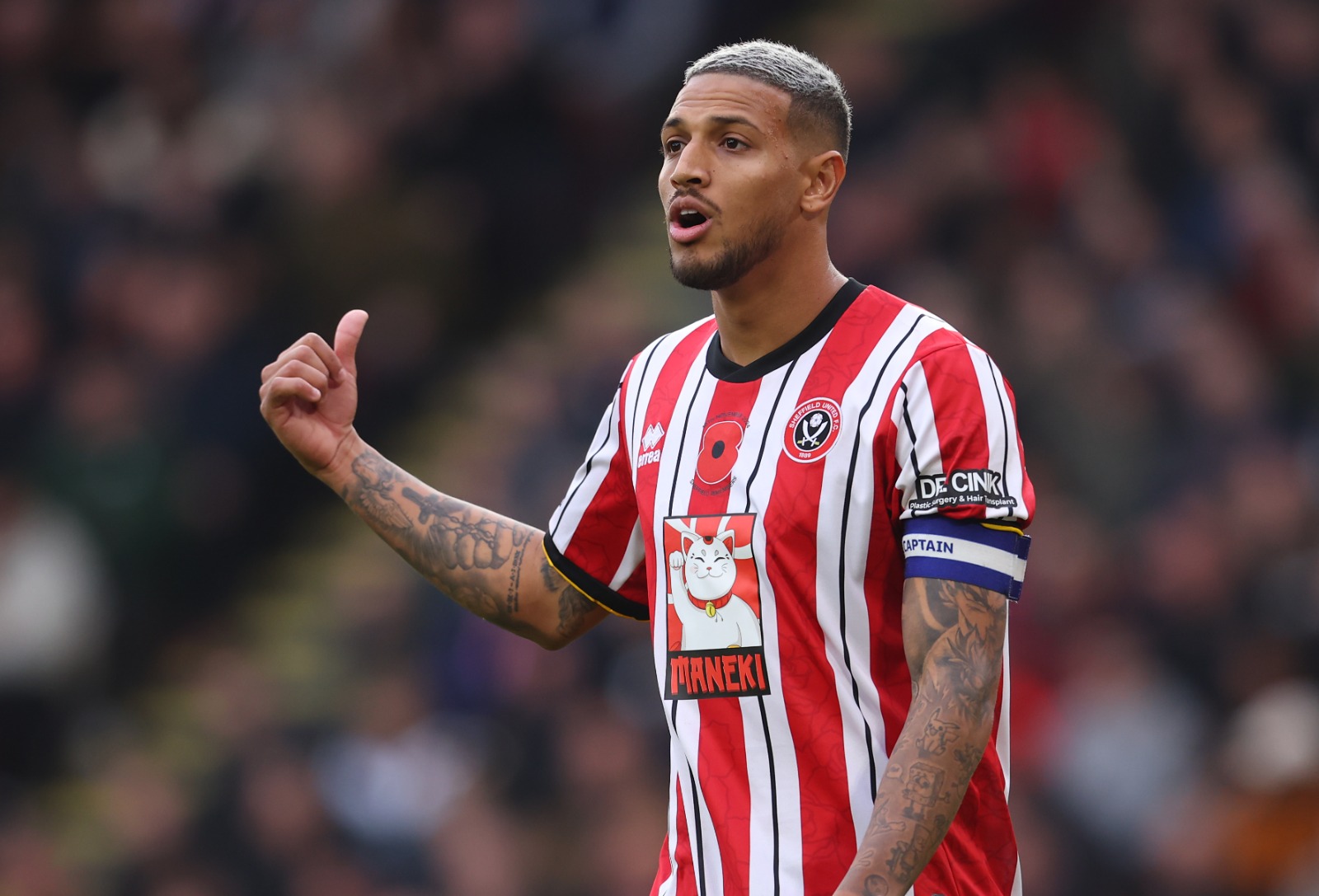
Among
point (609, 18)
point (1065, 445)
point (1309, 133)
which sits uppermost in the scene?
point (609, 18)

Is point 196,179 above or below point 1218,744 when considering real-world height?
above

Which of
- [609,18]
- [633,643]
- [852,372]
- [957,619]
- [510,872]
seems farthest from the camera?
[609,18]

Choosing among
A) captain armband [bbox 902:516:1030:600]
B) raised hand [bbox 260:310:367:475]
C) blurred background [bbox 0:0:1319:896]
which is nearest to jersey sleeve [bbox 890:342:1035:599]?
captain armband [bbox 902:516:1030:600]

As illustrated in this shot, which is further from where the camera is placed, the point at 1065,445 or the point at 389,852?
the point at 1065,445

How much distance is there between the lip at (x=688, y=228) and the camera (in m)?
3.44

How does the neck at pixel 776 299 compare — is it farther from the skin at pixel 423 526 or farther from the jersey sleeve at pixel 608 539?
the skin at pixel 423 526

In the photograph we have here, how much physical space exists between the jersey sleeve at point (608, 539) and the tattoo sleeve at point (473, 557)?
0.06m

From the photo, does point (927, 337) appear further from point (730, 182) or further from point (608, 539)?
point (608, 539)

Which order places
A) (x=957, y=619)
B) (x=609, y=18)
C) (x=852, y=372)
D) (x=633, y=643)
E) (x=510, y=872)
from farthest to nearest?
(x=609, y=18)
(x=633, y=643)
(x=510, y=872)
(x=852, y=372)
(x=957, y=619)

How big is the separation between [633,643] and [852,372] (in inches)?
170

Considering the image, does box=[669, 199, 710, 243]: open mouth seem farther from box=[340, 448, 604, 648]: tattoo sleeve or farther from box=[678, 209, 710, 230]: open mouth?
box=[340, 448, 604, 648]: tattoo sleeve

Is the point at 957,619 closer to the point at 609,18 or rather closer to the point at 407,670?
the point at 407,670

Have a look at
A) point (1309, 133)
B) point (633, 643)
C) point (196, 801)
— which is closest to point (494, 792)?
point (633, 643)

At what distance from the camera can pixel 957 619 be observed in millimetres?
3078
